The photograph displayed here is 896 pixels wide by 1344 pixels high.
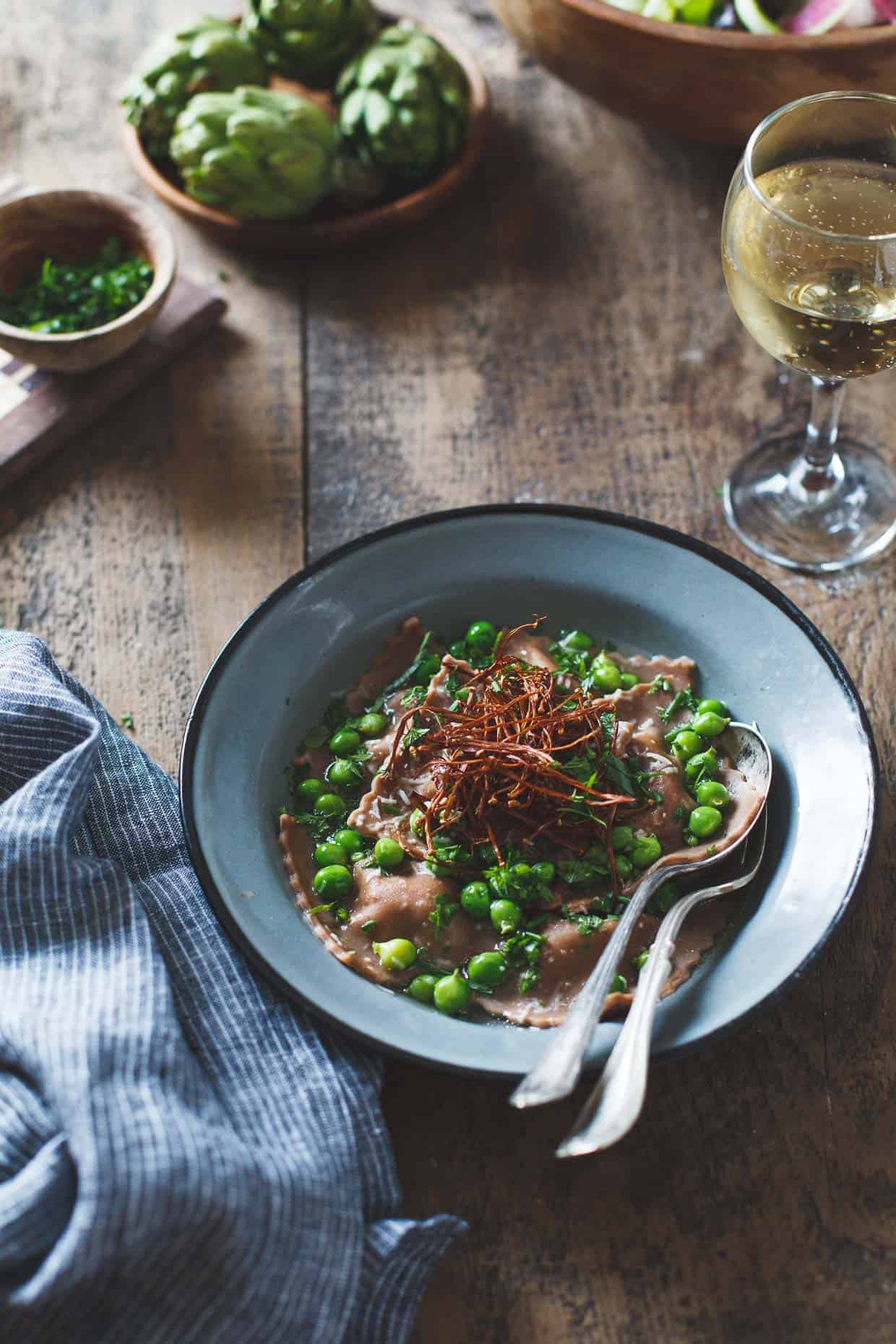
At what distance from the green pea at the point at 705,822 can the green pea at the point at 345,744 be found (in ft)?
2.31

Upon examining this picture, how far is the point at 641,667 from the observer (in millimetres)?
2658

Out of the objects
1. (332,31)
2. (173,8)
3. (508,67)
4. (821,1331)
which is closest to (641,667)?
(821,1331)

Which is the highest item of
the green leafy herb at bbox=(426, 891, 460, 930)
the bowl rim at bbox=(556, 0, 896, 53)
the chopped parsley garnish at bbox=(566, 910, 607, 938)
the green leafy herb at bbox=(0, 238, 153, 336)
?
the bowl rim at bbox=(556, 0, 896, 53)

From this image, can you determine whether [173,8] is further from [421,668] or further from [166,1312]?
[166,1312]

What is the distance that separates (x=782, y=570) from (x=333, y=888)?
1377mm

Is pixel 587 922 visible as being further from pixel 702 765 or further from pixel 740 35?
pixel 740 35

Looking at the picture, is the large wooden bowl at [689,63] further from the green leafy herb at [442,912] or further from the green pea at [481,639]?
the green leafy herb at [442,912]

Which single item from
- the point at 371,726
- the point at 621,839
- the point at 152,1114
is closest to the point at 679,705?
the point at 621,839

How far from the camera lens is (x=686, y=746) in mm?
2500

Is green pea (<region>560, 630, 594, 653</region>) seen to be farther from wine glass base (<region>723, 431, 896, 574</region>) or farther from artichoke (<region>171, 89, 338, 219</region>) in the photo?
artichoke (<region>171, 89, 338, 219</region>)

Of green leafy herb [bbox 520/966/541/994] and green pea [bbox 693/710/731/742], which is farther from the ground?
green pea [bbox 693/710/731/742]

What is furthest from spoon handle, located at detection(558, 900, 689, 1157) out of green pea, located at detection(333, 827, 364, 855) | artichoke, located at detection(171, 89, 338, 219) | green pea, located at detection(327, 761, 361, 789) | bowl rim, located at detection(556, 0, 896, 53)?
artichoke, located at detection(171, 89, 338, 219)

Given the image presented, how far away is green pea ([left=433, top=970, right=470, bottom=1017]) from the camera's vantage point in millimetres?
2197

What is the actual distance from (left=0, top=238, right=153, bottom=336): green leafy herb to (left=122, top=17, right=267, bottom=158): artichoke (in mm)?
477
